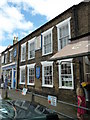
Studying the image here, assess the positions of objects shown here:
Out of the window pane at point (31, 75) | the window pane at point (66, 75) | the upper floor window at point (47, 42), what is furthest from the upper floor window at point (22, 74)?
the window pane at point (66, 75)

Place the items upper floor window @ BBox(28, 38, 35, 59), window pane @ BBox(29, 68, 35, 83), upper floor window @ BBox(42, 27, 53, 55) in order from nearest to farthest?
1. upper floor window @ BBox(42, 27, 53, 55)
2. window pane @ BBox(29, 68, 35, 83)
3. upper floor window @ BBox(28, 38, 35, 59)

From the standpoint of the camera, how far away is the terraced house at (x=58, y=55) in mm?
7453

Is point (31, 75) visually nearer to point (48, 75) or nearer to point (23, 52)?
point (48, 75)

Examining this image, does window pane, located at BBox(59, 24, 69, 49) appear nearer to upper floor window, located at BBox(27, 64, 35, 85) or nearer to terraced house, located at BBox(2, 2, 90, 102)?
terraced house, located at BBox(2, 2, 90, 102)

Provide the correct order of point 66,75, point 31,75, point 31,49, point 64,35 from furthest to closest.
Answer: point 31,49, point 31,75, point 64,35, point 66,75

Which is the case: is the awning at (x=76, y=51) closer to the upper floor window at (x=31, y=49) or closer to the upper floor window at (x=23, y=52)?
the upper floor window at (x=31, y=49)

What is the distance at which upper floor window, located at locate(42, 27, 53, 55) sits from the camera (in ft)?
36.2

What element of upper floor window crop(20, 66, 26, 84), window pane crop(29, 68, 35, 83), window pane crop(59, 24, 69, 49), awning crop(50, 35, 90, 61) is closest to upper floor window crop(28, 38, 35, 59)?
window pane crop(29, 68, 35, 83)

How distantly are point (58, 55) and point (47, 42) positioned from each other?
656cm

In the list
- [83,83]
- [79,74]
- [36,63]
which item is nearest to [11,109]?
[83,83]

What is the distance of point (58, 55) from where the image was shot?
5082 mm

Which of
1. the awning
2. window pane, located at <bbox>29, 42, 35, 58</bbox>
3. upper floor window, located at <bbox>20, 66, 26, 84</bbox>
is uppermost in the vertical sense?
window pane, located at <bbox>29, 42, 35, 58</bbox>

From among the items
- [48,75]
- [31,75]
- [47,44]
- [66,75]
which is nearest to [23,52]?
[31,75]

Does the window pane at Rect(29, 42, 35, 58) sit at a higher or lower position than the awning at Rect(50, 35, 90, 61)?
higher
